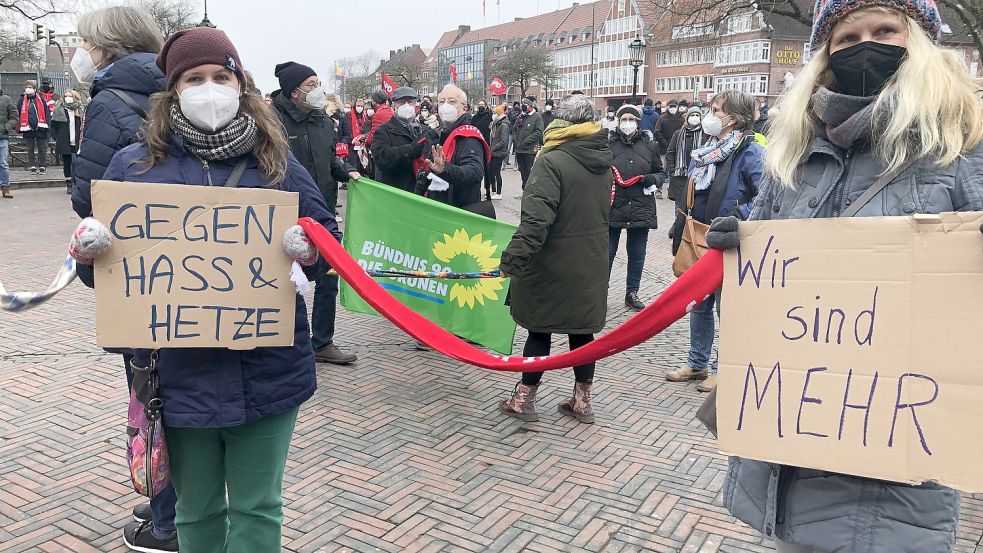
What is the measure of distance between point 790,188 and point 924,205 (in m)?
0.33

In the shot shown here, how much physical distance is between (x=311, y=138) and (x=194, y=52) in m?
3.22

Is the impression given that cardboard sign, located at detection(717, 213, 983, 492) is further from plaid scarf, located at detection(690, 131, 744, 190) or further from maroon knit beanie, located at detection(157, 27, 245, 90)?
plaid scarf, located at detection(690, 131, 744, 190)

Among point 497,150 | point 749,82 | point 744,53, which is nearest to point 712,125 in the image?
point 497,150

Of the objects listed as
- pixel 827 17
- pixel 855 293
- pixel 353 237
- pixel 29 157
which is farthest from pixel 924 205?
pixel 29 157

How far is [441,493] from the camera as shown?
3.88 meters

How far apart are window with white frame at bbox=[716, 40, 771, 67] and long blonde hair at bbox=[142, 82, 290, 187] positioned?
60.8m

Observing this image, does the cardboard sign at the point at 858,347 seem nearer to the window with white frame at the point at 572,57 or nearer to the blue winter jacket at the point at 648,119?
the blue winter jacket at the point at 648,119

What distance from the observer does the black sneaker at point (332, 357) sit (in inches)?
233

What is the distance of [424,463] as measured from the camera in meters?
4.23

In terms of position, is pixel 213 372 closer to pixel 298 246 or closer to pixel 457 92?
pixel 298 246

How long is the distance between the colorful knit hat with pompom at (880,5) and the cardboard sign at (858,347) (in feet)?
1.81

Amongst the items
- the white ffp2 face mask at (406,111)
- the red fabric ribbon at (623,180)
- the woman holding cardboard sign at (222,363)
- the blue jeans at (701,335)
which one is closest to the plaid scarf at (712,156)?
the blue jeans at (701,335)

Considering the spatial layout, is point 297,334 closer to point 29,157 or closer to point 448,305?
point 448,305

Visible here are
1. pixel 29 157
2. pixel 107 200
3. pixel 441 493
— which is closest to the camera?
pixel 107 200
